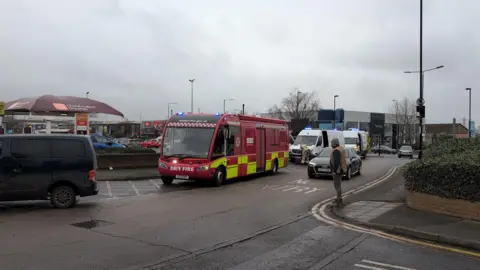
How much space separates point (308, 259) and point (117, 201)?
23.9 ft

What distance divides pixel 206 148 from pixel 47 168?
21.3 feet

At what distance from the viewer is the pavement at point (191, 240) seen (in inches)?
241

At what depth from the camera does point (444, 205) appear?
9.62 meters

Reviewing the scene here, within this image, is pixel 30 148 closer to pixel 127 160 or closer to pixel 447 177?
pixel 447 177

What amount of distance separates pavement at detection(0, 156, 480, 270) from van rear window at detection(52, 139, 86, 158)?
137 centimetres

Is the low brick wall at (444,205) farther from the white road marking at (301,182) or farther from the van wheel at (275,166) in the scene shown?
the van wheel at (275,166)

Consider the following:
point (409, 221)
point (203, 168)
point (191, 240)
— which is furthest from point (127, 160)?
point (409, 221)

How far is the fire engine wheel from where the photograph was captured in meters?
16.2

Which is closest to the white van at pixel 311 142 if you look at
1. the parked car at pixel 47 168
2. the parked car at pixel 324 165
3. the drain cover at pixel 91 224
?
the parked car at pixel 324 165

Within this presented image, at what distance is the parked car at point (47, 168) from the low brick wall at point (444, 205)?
26.6 feet

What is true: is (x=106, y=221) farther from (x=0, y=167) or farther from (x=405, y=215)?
(x=405, y=215)

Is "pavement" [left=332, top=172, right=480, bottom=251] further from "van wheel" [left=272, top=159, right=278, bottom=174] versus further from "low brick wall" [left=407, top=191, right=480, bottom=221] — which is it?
"van wheel" [left=272, top=159, right=278, bottom=174]

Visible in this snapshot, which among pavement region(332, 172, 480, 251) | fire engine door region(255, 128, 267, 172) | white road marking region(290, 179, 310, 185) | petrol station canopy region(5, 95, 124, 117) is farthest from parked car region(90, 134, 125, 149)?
pavement region(332, 172, 480, 251)

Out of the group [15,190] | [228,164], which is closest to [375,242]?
[15,190]
